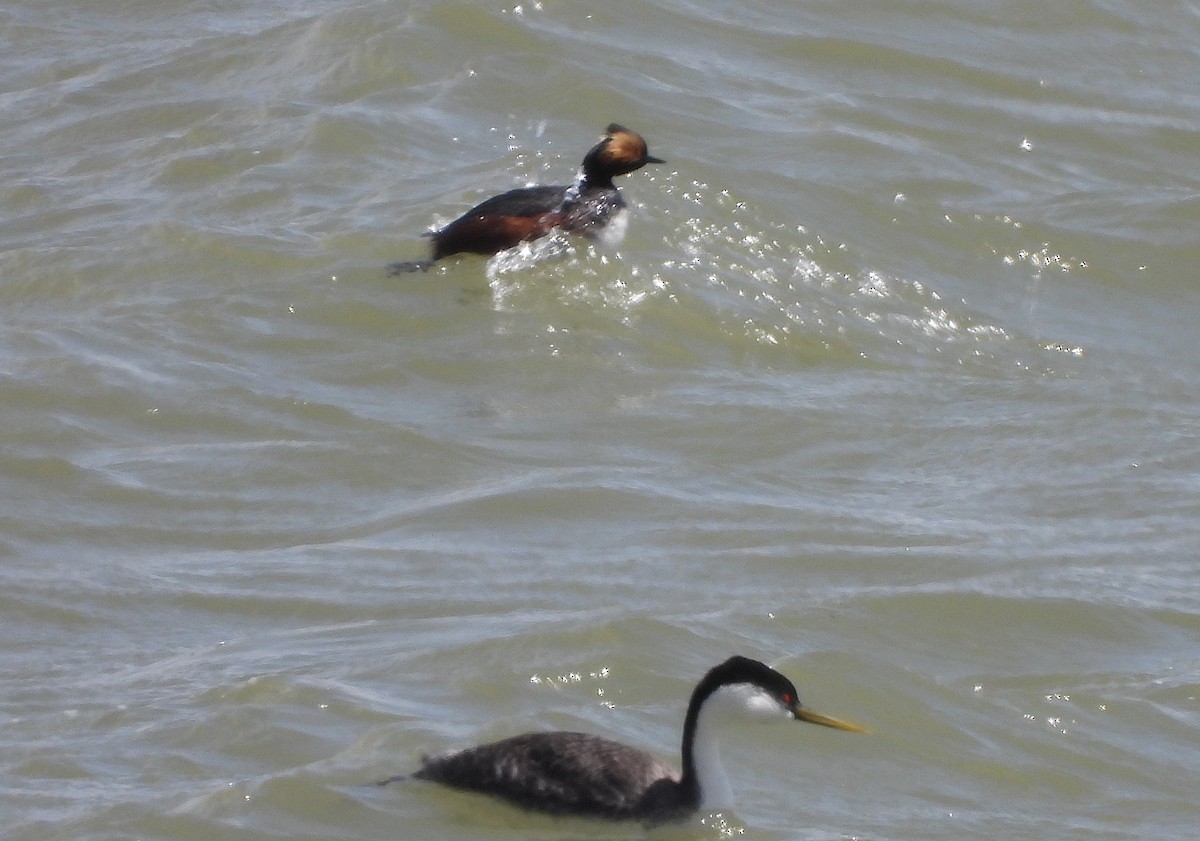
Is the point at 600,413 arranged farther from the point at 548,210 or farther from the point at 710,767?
the point at 710,767

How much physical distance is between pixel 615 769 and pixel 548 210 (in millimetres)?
5608

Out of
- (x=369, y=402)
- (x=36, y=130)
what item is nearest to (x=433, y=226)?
(x=369, y=402)

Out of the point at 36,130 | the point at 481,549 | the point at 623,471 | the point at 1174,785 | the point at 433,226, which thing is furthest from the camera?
the point at 36,130

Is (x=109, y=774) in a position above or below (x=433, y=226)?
below

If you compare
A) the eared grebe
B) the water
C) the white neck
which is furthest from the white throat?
the eared grebe

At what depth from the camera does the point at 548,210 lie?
11.4 meters

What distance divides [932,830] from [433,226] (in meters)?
6.27

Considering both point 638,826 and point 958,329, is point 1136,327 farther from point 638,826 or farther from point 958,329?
point 638,826

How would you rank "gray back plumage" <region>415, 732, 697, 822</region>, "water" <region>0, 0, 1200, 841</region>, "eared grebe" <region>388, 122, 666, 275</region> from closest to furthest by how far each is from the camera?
"gray back plumage" <region>415, 732, 697, 822</region> < "water" <region>0, 0, 1200, 841</region> < "eared grebe" <region>388, 122, 666, 275</region>

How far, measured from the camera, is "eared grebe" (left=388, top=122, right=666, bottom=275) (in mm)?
11188

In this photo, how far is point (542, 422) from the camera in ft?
31.8

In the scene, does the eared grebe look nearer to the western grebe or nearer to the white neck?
the western grebe

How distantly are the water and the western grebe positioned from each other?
12 centimetres

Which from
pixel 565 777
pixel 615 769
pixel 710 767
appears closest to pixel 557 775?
pixel 565 777
